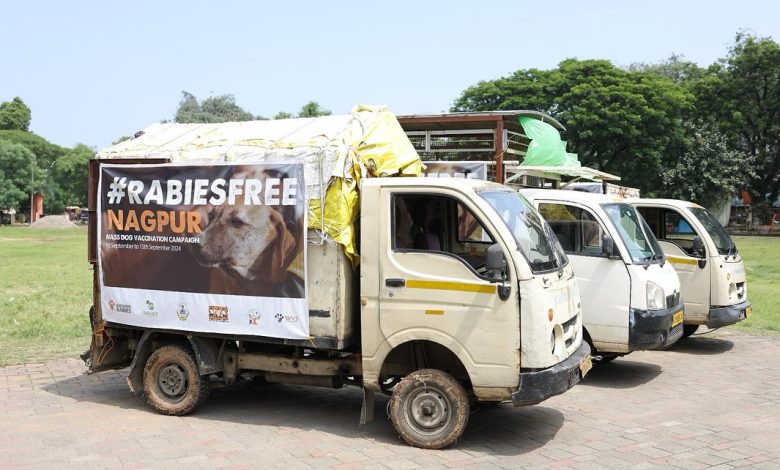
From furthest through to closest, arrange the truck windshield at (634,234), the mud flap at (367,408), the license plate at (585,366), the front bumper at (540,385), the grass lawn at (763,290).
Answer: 1. the grass lawn at (763,290)
2. the truck windshield at (634,234)
3. the mud flap at (367,408)
4. the license plate at (585,366)
5. the front bumper at (540,385)

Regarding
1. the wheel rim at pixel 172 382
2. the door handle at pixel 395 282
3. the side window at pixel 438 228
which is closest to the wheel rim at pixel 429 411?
the door handle at pixel 395 282

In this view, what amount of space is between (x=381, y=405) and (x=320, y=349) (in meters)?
1.26

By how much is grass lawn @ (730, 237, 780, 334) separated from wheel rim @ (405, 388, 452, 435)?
827cm

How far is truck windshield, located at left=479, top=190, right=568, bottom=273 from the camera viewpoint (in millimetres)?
6129

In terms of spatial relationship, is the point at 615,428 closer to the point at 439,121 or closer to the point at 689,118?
the point at 439,121

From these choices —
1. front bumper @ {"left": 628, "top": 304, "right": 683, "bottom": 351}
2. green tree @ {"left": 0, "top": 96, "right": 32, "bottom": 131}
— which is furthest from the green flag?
green tree @ {"left": 0, "top": 96, "right": 32, "bottom": 131}

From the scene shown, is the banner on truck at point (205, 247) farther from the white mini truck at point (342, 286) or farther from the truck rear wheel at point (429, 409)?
the truck rear wheel at point (429, 409)

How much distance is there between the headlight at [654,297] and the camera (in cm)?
837

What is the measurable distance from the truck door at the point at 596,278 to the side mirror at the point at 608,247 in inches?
1.1

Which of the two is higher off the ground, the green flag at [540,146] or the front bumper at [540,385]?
the green flag at [540,146]

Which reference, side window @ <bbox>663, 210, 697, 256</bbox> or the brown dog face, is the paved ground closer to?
the brown dog face

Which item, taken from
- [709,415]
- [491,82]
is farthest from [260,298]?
[491,82]

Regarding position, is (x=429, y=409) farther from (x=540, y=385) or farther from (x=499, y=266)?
(x=499, y=266)

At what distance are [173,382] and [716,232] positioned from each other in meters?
7.99
